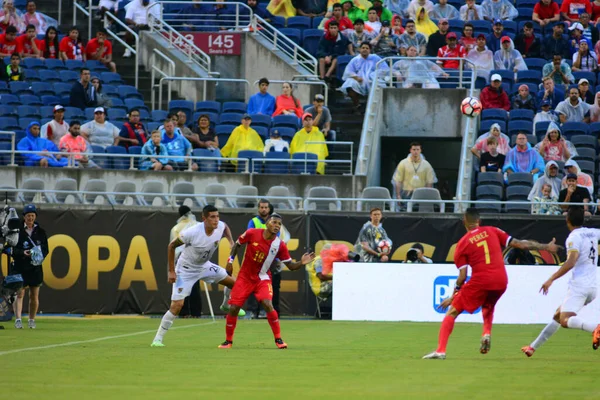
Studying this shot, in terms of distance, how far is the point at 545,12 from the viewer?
3219 cm

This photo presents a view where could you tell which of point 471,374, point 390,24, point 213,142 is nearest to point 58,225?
point 213,142

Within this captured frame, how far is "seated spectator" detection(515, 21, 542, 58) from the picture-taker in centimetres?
3122

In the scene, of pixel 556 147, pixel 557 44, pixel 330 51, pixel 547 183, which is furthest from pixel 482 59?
pixel 547 183

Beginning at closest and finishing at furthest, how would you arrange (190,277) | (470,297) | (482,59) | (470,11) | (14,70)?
(470,297) < (190,277) < (14,70) < (482,59) < (470,11)

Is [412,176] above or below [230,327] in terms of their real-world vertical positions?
above

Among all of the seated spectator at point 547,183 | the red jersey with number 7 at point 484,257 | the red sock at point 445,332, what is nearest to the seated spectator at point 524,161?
the seated spectator at point 547,183

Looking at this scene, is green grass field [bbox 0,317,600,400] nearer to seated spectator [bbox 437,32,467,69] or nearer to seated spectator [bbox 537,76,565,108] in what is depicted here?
seated spectator [bbox 537,76,565,108]

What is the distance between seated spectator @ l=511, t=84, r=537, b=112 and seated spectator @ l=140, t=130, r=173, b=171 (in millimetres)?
9105

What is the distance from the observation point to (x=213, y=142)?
2731cm

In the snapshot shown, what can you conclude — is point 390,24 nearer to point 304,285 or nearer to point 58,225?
point 304,285

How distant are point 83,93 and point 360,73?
729cm

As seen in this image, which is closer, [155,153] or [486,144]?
[155,153]

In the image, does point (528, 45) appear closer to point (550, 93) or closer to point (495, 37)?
point (495, 37)

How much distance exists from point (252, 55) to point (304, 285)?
31.8ft
